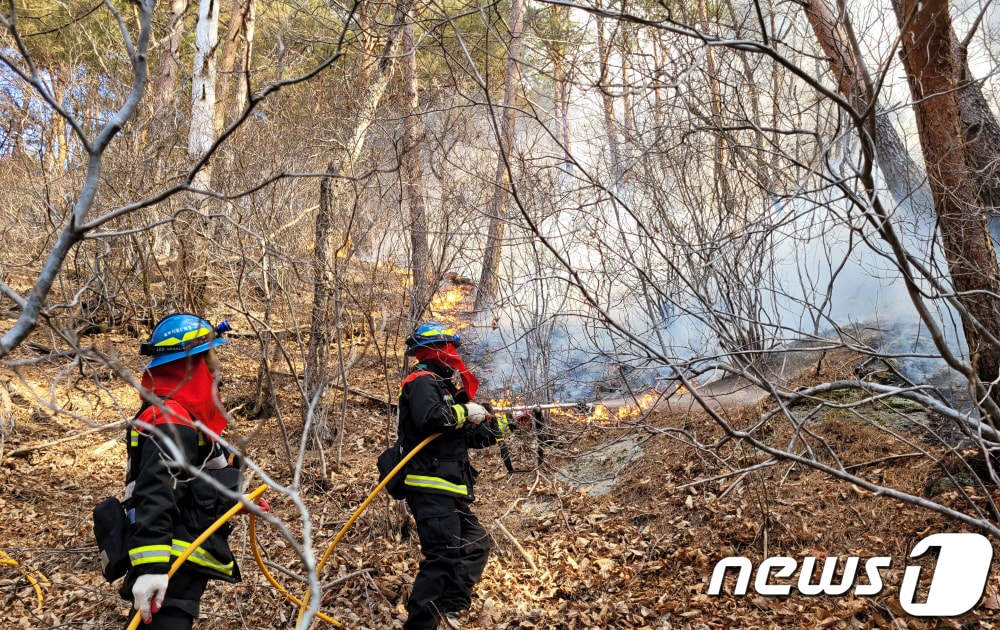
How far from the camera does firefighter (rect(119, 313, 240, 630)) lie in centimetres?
298

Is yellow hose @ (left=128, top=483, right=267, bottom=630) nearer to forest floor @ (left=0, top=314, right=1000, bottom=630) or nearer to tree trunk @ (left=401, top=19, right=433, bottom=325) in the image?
forest floor @ (left=0, top=314, right=1000, bottom=630)

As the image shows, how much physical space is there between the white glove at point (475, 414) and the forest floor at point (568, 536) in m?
0.75

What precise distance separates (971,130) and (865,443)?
2900 mm

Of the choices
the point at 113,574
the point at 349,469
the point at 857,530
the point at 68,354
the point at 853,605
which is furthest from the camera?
the point at 349,469

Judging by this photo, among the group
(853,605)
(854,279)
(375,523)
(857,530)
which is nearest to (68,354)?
(375,523)

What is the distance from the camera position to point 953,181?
18.2 ft

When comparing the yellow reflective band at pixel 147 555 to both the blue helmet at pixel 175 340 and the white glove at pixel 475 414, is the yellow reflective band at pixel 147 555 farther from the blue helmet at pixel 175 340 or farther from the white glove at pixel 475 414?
the white glove at pixel 475 414

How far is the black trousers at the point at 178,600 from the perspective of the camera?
3.11m

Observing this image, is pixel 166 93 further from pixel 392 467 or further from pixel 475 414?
pixel 475 414

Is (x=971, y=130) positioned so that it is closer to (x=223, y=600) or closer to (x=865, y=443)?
(x=865, y=443)

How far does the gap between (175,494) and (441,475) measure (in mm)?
1689

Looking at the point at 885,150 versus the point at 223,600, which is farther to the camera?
the point at 885,150

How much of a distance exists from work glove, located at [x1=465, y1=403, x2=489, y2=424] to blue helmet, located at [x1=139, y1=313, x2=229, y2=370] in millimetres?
1639

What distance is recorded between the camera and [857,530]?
5301 millimetres
